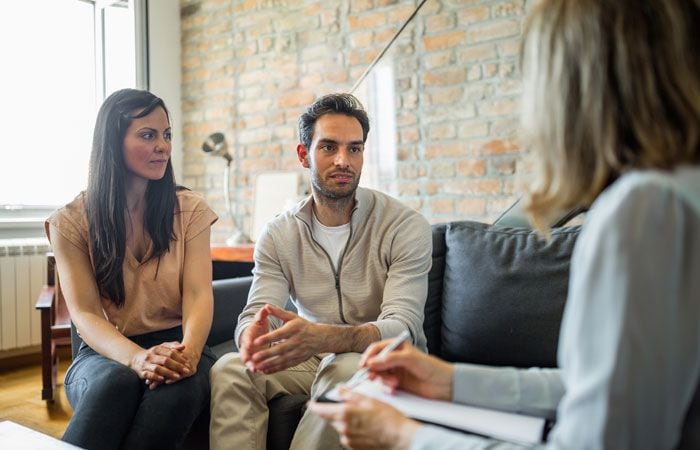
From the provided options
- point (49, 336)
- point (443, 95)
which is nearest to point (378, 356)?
point (443, 95)

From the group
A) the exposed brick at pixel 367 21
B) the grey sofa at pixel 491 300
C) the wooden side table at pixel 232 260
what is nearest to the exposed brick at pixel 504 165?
the grey sofa at pixel 491 300

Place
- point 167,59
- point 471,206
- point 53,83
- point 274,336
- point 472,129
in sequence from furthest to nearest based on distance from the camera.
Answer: point 167,59
point 53,83
point 471,206
point 472,129
point 274,336

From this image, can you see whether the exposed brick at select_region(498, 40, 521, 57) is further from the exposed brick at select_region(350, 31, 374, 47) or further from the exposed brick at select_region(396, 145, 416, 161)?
the exposed brick at select_region(350, 31, 374, 47)

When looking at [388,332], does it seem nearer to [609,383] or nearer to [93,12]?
[609,383]

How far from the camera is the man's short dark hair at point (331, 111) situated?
1.77 m

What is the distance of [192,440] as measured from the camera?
5.03 ft

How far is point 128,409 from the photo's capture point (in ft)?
4.52

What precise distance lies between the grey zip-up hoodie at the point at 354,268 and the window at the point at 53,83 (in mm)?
2261

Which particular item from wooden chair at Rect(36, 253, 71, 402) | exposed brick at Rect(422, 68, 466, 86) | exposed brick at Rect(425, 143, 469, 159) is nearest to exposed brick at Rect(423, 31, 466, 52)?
exposed brick at Rect(422, 68, 466, 86)

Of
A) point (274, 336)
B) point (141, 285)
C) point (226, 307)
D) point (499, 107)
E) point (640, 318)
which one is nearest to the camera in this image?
point (640, 318)

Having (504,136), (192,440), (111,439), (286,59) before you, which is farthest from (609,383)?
(286,59)

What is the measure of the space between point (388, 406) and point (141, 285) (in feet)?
3.72

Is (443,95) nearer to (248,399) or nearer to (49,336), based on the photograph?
(248,399)

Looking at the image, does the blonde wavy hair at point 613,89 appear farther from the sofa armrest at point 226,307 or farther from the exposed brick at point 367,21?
the exposed brick at point 367,21
